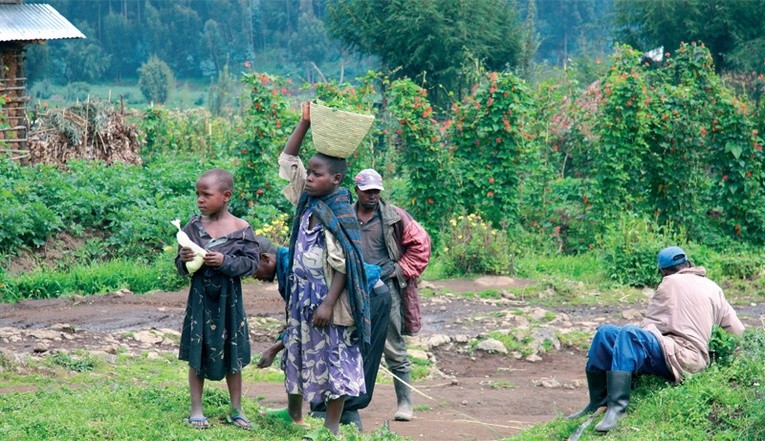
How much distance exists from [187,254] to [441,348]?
5.38 m

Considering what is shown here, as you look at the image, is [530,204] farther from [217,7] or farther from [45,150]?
[217,7]

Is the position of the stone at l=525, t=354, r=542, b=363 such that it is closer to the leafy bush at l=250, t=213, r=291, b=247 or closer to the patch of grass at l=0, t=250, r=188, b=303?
the leafy bush at l=250, t=213, r=291, b=247

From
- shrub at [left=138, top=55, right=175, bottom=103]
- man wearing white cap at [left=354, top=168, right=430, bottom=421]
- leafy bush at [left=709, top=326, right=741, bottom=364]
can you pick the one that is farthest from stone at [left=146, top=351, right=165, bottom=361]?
shrub at [left=138, top=55, right=175, bottom=103]

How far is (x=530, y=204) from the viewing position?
16.3 meters

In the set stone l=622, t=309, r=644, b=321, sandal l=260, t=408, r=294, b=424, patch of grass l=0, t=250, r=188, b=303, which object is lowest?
patch of grass l=0, t=250, r=188, b=303

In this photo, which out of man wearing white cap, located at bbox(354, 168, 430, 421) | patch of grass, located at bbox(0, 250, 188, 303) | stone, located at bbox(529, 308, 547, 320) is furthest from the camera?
patch of grass, located at bbox(0, 250, 188, 303)

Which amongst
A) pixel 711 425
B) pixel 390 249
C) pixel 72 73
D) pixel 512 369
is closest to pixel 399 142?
pixel 512 369

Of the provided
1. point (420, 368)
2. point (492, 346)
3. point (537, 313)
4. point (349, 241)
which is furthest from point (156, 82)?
point (349, 241)

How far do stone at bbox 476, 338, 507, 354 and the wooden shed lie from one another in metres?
11.0

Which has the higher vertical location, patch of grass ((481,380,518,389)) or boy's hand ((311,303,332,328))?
boy's hand ((311,303,332,328))

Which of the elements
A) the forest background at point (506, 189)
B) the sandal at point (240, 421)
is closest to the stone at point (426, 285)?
the forest background at point (506, 189)

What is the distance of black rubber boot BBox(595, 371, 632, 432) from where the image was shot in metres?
6.70

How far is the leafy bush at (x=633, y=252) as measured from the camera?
46.2 feet

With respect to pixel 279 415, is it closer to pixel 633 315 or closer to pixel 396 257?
pixel 396 257
